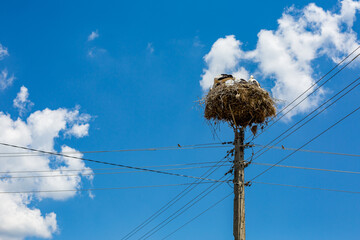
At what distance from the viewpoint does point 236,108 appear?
10852 millimetres

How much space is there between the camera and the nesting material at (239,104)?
1083 centimetres

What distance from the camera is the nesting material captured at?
10828 mm

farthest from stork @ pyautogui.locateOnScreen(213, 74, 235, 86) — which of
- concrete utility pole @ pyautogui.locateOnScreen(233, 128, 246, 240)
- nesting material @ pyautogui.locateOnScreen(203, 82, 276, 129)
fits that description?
concrete utility pole @ pyautogui.locateOnScreen(233, 128, 246, 240)

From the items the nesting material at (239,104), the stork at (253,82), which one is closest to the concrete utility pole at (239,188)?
the nesting material at (239,104)

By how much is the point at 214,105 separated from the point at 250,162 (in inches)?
75.9

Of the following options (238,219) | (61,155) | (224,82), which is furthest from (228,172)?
(61,155)

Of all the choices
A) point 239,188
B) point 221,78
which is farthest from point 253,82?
point 239,188

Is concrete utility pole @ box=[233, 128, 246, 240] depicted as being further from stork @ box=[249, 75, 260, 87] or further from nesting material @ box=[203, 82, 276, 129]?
stork @ box=[249, 75, 260, 87]

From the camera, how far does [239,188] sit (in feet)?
32.0

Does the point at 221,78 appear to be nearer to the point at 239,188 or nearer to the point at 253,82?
the point at 253,82

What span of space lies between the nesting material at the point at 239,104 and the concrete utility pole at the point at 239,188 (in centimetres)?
45

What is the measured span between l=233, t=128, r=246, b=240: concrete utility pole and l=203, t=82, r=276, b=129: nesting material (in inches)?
17.7

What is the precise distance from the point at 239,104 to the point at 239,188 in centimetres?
235

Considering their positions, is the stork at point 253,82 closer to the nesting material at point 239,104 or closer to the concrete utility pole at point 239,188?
the nesting material at point 239,104
